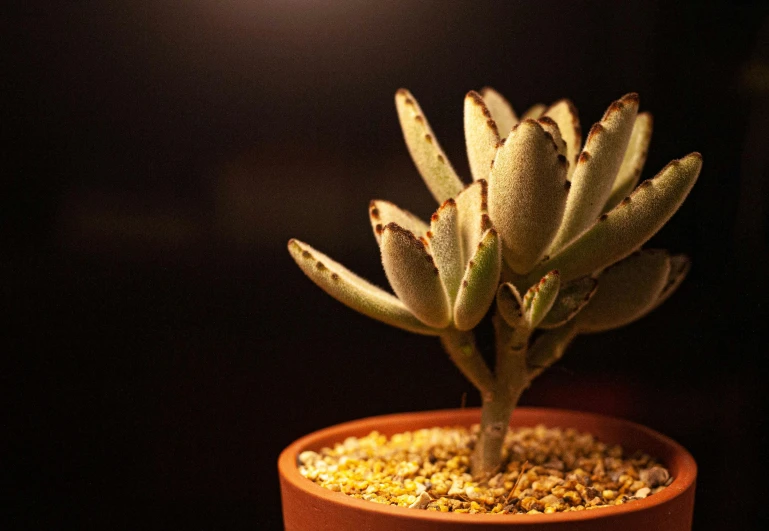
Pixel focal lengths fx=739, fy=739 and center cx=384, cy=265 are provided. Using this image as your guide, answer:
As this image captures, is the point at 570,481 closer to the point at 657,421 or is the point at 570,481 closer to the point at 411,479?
the point at 411,479

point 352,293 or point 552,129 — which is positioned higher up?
point 552,129

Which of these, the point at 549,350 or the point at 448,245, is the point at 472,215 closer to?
the point at 448,245

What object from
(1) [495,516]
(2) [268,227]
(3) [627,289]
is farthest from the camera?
(2) [268,227]

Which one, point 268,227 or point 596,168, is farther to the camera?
point 268,227

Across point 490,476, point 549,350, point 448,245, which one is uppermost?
point 448,245

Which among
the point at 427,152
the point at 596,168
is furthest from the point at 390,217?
the point at 596,168

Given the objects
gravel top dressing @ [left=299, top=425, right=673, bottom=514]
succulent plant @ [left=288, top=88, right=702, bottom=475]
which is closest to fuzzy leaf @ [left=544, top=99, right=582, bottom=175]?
succulent plant @ [left=288, top=88, right=702, bottom=475]

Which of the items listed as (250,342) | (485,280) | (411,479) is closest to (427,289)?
(485,280)

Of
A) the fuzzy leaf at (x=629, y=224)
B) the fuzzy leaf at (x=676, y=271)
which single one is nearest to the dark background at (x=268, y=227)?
the fuzzy leaf at (x=676, y=271)

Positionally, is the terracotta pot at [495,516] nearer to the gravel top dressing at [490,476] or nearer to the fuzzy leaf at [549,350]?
the gravel top dressing at [490,476]
